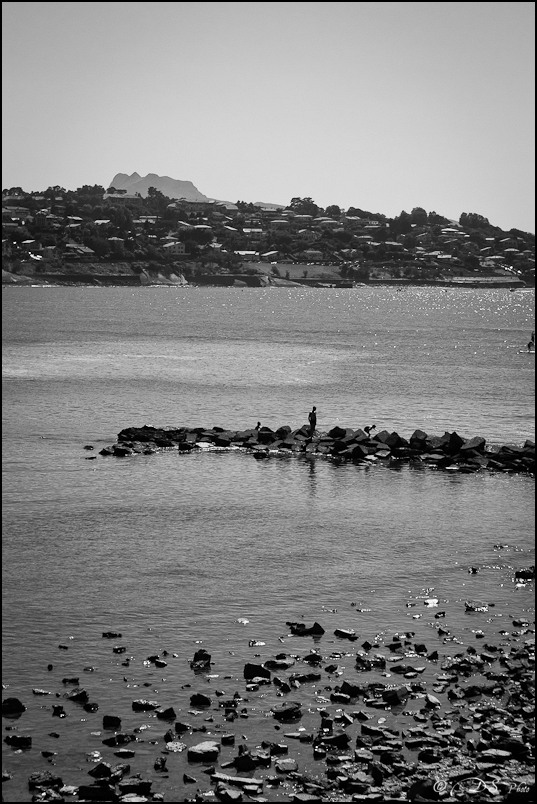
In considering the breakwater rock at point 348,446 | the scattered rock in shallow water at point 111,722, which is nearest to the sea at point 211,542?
the scattered rock in shallow water at point 111,722

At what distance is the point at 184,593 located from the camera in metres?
20.7

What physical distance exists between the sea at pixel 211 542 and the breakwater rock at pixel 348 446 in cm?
84

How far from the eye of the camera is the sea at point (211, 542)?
16.3 meters

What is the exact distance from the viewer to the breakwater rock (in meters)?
35.4

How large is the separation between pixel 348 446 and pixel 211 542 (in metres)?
13.3

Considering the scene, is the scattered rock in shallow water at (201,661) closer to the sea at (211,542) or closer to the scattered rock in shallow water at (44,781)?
the sea at (211,542)

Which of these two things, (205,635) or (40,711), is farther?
(205,635)

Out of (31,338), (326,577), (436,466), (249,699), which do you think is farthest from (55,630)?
(31,338)

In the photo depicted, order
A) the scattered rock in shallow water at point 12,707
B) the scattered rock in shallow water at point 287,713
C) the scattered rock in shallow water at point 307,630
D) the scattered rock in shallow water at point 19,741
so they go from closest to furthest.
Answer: the scattered rock in shallow water at point 19,741
the scattered rock in shallow water at point 287,713
the scattered rock in shallow water at point 12,707
the scattered rock in shallow water at point 307,630

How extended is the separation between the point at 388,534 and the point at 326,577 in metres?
4.44

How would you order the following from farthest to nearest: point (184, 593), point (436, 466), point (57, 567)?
point (436, 466)
point (57, 567)
point (184, 593)

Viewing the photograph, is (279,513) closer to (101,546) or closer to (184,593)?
(101,546)

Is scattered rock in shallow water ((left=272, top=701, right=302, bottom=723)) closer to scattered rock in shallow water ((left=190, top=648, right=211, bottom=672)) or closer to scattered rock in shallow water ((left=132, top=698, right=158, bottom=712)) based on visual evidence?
scattered rock in shallow water ((left=132, top=698, right=158, bottom=712))

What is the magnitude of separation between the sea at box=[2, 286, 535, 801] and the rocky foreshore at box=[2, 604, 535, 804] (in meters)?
0.11
